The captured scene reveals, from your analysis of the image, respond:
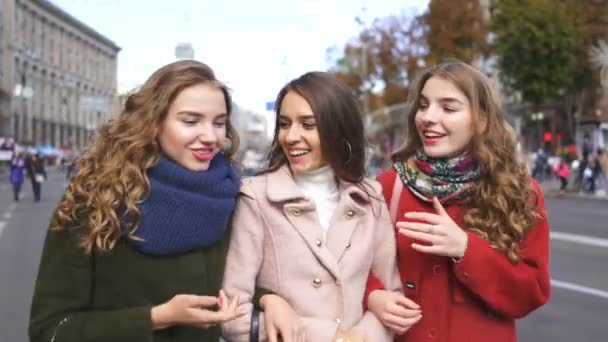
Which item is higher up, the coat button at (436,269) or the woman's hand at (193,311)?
the coat button at (436,269)

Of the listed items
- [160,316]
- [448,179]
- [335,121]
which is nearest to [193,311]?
[160,316]

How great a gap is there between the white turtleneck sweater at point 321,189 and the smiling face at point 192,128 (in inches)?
13.2

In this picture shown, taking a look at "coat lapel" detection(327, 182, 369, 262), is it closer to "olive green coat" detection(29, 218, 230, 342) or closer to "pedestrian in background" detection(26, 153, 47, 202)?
"olive green coat" detection(29, 218, 230, 342)

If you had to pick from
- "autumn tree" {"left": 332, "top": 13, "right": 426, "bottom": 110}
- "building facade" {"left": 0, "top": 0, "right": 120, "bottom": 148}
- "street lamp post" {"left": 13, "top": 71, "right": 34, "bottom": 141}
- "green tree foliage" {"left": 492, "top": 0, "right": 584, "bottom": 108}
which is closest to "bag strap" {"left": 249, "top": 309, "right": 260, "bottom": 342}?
"green tree foliage" {"left": 492, "top": 0, "right": 584, "bottom": 108}

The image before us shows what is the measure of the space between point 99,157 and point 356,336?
99 centimetres

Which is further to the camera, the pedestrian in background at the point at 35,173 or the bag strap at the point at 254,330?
the pedestrian in background at the point at 35,173

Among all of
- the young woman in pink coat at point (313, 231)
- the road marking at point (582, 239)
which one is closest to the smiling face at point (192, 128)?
the young woman in pink coat at point (313, 231)

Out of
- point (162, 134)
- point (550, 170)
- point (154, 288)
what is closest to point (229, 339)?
point (154, 288)

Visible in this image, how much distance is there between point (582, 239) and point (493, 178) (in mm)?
11578

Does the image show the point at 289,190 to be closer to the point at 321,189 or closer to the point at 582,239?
the point at 321,189

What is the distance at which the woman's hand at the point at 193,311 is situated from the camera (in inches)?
87.4

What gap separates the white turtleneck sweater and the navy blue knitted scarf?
284 mm

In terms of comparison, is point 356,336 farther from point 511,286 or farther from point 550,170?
point 550,170

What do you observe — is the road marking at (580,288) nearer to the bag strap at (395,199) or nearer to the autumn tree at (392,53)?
the bag strap at (395,199)
